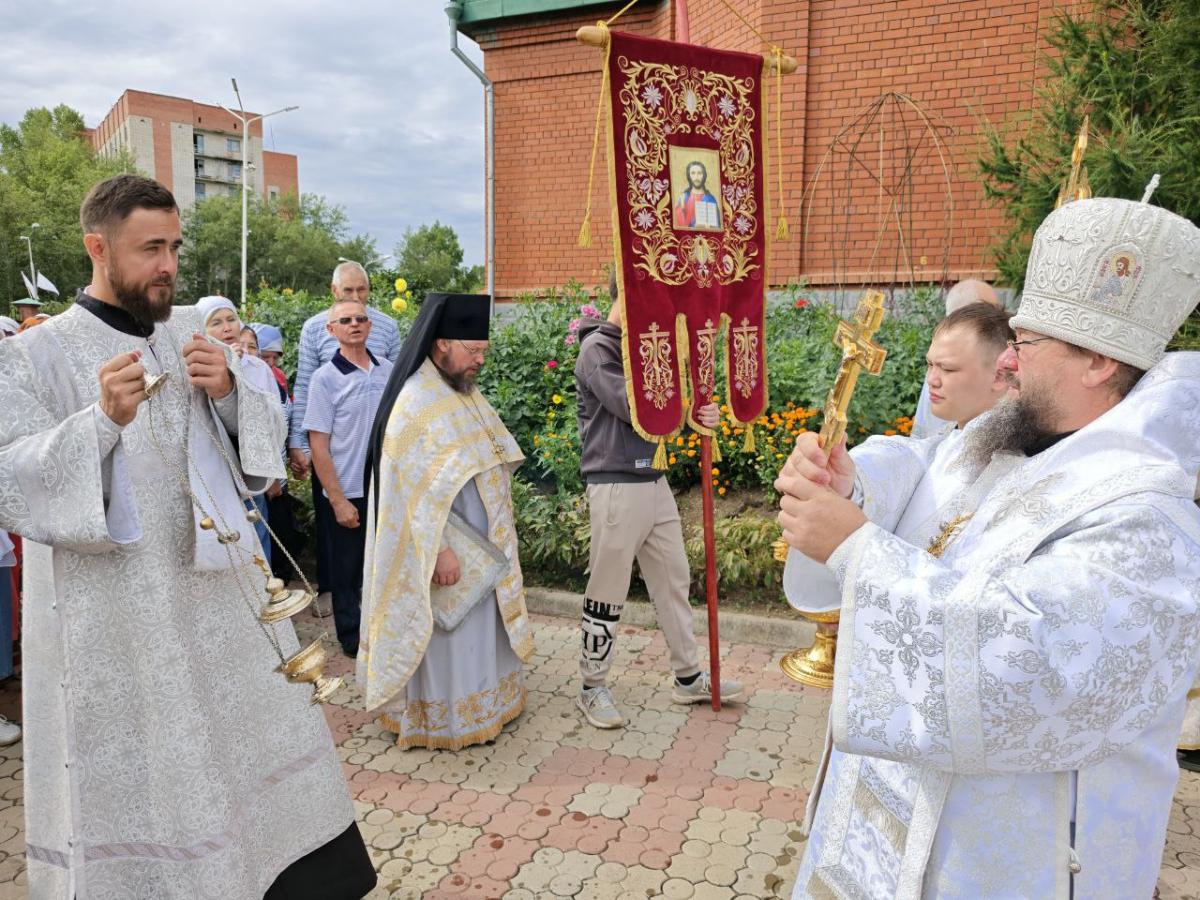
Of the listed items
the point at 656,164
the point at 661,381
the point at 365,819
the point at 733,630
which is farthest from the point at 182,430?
the point at 733,630

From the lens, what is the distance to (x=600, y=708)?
4.15m

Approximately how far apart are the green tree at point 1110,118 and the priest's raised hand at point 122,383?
6444mm

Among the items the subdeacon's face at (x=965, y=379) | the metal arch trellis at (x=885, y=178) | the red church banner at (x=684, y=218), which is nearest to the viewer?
the subdeacon's face at (x=965, y=379)

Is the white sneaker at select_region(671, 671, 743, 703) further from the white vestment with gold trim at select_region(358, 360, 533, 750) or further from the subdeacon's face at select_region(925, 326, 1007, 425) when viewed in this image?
the subdeacon's face at select_region(925, 326, 1007, 425)

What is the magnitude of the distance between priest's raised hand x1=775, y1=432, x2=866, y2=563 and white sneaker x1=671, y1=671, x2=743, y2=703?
2928mm

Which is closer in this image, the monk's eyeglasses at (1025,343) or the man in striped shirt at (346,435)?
the monk's eyeglasses at (1025,343)

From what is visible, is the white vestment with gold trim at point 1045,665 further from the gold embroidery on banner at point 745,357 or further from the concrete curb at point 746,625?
the concrete curb at point 746,625

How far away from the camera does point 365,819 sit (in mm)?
3404

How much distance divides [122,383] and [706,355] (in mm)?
2658

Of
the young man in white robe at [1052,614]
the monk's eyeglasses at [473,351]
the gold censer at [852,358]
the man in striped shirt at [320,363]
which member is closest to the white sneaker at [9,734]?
the man in striped shirt at [320,363]

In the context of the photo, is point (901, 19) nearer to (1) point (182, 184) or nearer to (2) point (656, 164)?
(2) point (656, 164)

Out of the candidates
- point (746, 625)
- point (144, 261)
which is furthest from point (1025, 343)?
point (746, 625)

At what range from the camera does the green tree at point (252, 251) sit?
158 feet

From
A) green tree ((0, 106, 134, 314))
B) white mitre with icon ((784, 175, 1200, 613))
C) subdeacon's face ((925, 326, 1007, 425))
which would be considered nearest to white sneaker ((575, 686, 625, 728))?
subdeacon's face ((925, 326, 1007, 425))
